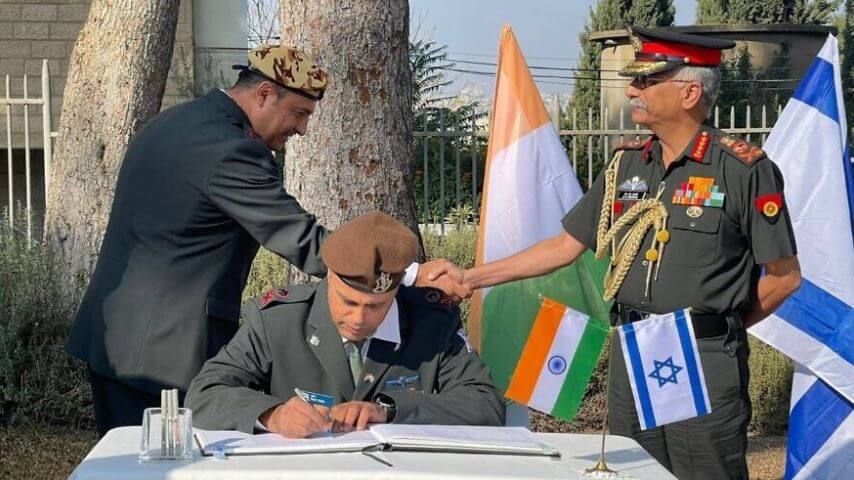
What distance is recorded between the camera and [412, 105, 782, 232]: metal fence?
31.9ft

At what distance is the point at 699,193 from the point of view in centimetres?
370

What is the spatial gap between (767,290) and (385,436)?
1499mm

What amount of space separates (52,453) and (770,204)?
14.1 ft

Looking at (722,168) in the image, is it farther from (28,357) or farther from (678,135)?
(28,357)

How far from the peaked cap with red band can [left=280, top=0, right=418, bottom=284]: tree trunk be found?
172cm

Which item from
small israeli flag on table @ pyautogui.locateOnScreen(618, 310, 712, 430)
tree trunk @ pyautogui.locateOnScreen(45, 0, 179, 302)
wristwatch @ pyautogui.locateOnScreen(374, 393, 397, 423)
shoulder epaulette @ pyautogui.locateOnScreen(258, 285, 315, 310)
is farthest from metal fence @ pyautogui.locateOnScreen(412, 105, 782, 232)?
wristwatch @ pyautogui.locateOnScreen(374, 393, 397, 423)

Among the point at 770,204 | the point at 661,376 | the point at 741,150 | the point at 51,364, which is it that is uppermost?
the point at 741,150

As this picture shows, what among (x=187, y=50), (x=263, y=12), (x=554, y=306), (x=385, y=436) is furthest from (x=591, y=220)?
(x=263, y=12)

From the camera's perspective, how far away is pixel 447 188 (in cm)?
1130

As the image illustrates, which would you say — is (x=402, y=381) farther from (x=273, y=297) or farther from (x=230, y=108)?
(x=230, y=108)

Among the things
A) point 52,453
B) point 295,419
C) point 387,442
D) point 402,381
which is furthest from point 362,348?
point 52,453

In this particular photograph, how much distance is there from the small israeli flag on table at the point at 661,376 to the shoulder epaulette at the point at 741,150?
0.70 meters

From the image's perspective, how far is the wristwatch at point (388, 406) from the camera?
305 cm

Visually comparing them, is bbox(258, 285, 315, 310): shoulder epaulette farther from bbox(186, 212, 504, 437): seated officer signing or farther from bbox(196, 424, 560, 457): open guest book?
bbox(196, 424, 560, 457): open guest book
